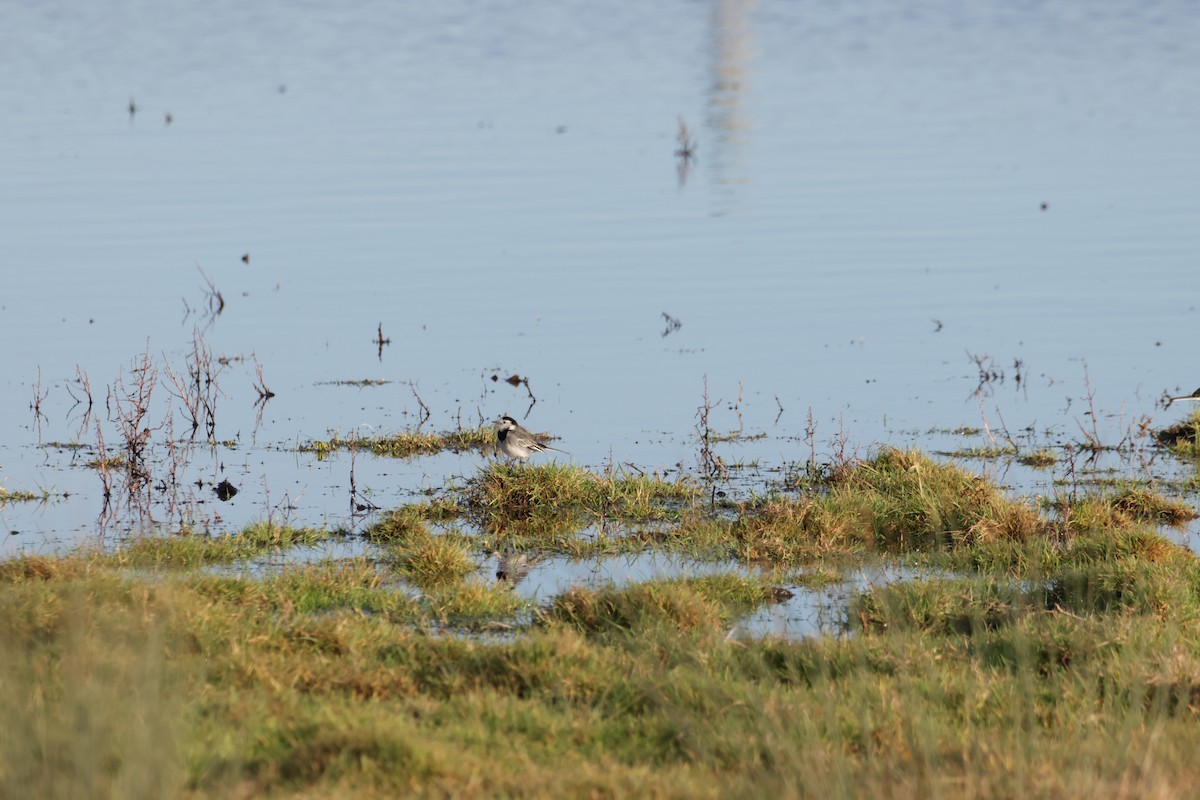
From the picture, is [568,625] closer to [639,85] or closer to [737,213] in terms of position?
[737,213]

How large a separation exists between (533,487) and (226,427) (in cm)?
378

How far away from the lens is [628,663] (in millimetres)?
7082

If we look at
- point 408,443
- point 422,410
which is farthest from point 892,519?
point 422,410

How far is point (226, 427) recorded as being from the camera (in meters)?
13.2

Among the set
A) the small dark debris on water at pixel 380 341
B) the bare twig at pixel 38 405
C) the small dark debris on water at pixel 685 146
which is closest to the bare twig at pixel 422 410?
the small dark debris on water at pixel 380 341

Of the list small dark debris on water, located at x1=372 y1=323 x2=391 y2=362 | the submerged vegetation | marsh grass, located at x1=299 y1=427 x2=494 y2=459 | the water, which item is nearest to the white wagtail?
the water

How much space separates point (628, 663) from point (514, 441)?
167 inches

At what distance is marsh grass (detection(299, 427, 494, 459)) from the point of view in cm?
1227

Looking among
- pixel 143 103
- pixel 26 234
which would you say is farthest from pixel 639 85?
pixel 26 234

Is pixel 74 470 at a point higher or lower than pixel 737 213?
lower

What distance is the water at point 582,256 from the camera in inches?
526

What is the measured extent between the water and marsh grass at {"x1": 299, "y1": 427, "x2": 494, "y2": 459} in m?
0.22

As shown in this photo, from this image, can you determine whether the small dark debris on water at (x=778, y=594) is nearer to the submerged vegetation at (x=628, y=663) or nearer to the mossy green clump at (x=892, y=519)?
the submerged vegetation at (x=628, y=663)

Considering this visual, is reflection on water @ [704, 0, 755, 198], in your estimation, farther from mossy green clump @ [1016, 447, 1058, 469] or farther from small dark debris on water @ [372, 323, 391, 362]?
mossy green clump @ [1016, 447, 1058, 469]
